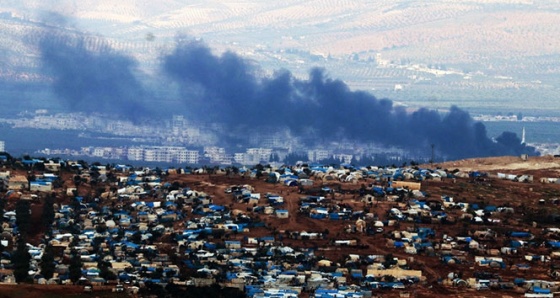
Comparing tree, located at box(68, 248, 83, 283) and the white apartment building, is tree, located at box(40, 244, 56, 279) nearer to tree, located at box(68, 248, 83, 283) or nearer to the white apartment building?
tree, located at box(68, 248, 83, 283)

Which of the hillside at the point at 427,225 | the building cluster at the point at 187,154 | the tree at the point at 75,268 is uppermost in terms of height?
the hillside at the point at 427,225

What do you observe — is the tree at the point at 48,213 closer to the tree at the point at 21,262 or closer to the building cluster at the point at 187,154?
the tree at the point at 21,262

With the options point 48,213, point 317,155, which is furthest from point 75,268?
point 317,155

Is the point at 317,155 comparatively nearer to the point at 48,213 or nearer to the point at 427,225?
the point at 427,225

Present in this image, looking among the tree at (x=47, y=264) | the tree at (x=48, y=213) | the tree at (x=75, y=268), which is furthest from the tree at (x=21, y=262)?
the tree at (x=48, y=213)

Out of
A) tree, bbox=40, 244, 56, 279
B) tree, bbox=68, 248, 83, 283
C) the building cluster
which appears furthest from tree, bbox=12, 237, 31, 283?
the building cluster

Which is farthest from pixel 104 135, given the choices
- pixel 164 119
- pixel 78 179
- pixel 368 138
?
pixel 78 179
